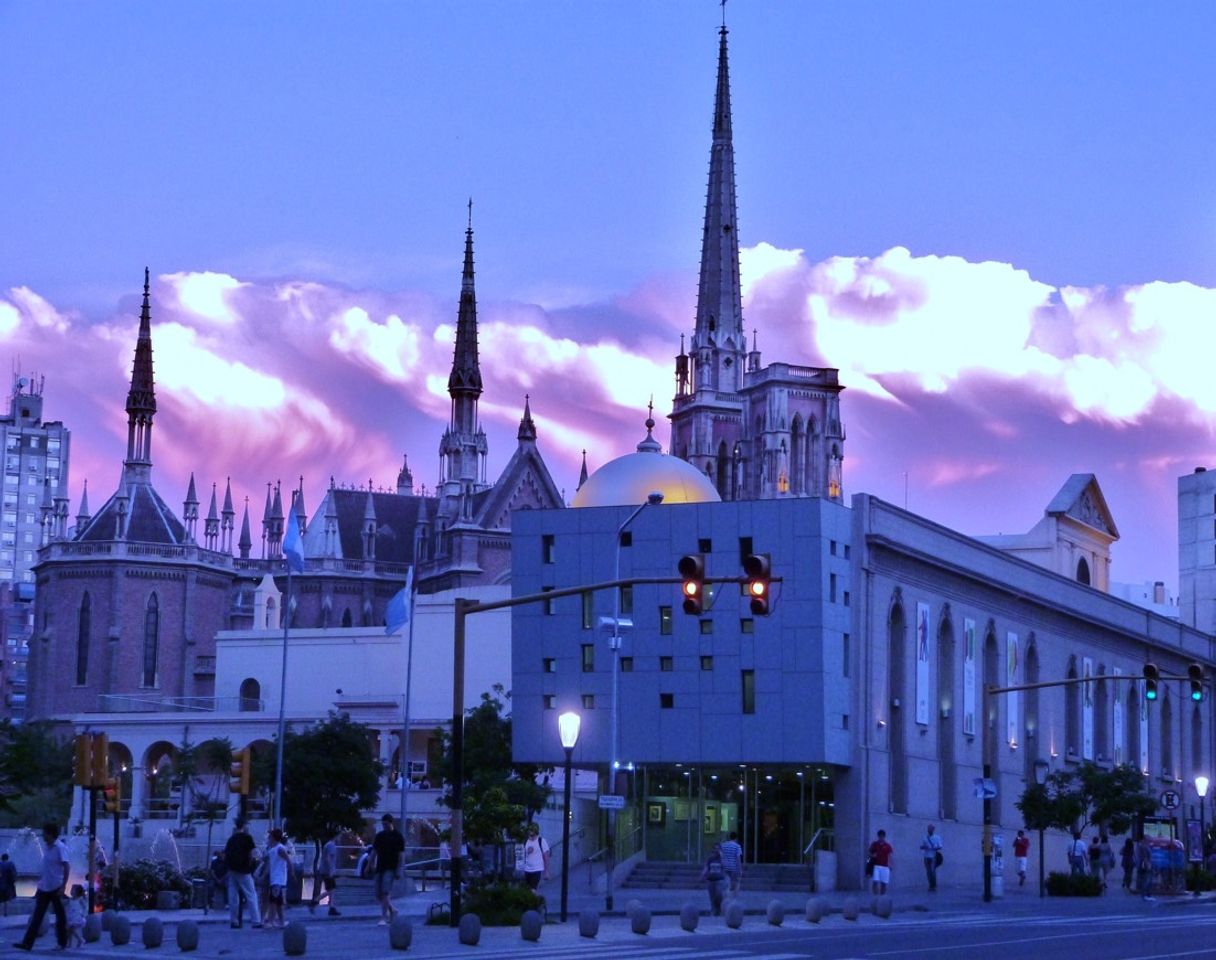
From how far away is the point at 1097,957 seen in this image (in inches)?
1184

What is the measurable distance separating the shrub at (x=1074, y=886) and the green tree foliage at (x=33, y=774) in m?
53.0

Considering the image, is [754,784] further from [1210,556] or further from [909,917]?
[1210,556]

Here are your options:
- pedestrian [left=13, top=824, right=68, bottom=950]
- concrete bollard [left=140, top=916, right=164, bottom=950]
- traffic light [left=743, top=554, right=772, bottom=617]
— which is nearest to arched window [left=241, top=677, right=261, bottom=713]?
concrete bollard [left=140, top=916, right=164, bottom=950]

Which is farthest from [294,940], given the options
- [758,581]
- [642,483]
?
[642,483]

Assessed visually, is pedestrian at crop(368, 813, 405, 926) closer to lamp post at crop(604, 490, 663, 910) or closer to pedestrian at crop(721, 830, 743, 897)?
pedestrian at crop(721, 830, 743, 897)

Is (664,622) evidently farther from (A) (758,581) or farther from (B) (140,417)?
(B) (140,417)

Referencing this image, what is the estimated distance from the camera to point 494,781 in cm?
7312

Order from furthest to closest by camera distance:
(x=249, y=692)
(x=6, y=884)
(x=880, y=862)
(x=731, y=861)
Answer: (x=249, y=692) → (x=880, y=862) → (x=731, y=861) → (x=6, y=884)

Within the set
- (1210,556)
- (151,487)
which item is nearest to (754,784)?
(151,487)

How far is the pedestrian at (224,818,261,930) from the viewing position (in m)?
35.4

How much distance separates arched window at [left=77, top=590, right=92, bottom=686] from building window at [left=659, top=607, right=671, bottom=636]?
66.0 m

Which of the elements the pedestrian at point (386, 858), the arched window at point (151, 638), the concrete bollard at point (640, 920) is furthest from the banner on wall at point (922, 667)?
the arched window at point (151, 638)

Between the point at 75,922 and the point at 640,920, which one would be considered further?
the point at 640,920

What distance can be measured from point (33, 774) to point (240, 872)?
7900cm
